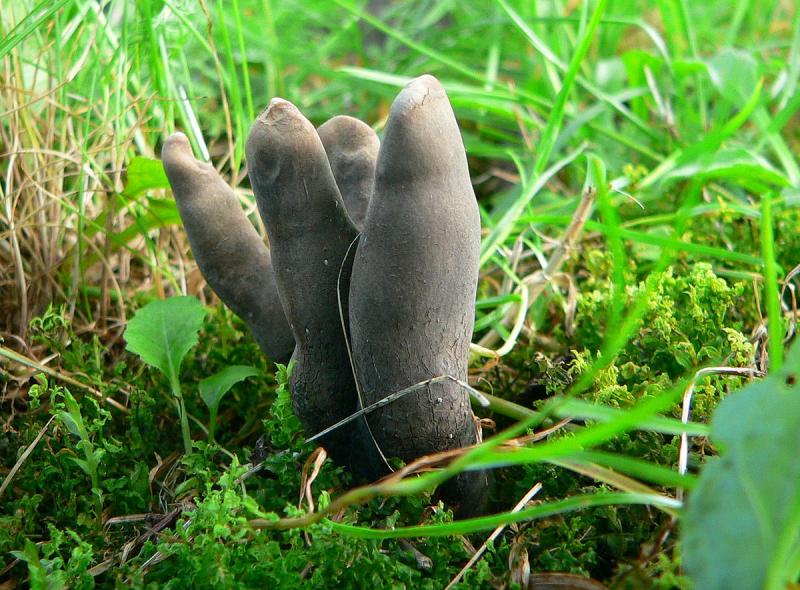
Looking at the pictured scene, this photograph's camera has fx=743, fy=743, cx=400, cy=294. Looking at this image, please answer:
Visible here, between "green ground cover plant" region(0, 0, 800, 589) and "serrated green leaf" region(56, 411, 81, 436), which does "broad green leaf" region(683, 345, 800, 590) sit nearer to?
"green ground cover plant" region(0, 0, 800, 589)

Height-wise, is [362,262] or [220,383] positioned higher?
[362,262]

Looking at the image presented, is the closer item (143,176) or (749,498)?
(749,498)

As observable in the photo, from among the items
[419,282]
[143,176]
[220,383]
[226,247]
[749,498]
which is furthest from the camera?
[143,176]

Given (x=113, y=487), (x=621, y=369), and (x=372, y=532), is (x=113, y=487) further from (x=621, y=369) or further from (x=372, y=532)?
(x=621, y=369)

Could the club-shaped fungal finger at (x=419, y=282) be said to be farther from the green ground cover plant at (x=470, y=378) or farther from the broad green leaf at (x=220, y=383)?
the broad green leaf at (x=220, y=383)

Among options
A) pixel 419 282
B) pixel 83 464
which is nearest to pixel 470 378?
pixel 419 282

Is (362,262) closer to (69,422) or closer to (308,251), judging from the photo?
(308,251)

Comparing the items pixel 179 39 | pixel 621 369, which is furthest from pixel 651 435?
pixel 179 39
